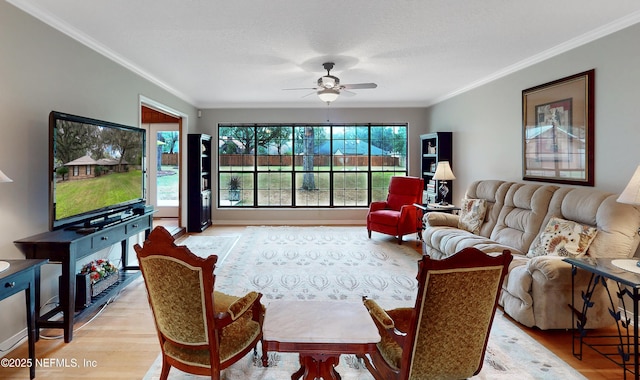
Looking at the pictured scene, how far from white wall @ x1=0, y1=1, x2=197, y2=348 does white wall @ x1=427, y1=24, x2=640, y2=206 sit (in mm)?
5124

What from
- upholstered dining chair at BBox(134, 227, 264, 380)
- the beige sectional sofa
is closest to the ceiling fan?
the beige sectional sofa

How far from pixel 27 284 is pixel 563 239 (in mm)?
4147

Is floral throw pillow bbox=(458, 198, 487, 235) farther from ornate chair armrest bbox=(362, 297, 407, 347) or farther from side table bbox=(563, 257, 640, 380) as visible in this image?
ornate chair armrest bbox=(362, 297, 407, 347)

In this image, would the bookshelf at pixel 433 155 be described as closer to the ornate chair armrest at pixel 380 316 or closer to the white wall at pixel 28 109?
the ornate chair armrest at pixel 380 316

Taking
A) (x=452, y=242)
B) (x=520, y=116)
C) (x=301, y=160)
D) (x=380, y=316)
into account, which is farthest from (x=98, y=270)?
(x=520, y=116)

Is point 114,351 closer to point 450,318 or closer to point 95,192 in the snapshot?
point 95,192

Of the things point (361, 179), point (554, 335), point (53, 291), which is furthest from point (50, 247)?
point (361, 179)

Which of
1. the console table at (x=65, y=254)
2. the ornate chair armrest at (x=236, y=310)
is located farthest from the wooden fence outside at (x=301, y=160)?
the ornate chair armrest at (x=236, y=310)

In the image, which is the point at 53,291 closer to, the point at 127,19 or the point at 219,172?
the point at 127,19

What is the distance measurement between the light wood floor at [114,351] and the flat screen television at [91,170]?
0.92 m

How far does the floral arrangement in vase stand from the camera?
117 inches

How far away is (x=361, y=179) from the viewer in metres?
7.25

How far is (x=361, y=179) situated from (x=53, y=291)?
18.5ft

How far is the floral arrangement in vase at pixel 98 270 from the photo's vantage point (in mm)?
2981
